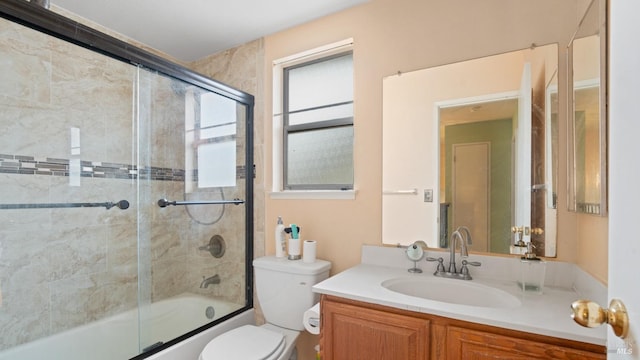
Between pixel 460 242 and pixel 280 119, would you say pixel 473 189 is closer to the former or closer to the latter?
pixel 460 242

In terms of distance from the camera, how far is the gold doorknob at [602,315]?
0.50 metres

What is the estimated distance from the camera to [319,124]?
2111mm

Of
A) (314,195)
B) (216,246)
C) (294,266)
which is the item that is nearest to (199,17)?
(314,195)

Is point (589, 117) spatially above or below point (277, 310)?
above

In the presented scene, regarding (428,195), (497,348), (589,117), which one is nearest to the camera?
(497,348)

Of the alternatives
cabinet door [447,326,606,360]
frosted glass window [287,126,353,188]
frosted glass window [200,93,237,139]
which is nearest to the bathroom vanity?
cabinet door [447,326,606,360]

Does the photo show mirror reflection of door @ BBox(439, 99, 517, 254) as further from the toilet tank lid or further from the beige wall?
the toilet tank lid

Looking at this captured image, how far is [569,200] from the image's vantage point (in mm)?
1308

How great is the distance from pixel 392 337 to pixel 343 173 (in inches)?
41.1

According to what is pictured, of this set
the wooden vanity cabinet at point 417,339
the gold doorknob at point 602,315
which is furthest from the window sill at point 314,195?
the gold doorknob at point 602,315

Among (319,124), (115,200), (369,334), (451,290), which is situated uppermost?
(319,124)

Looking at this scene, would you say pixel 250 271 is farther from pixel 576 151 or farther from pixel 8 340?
pixel 576 151

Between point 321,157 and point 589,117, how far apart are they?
1377 millimetres

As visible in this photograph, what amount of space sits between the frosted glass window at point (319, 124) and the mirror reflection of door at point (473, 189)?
0.63 meters
